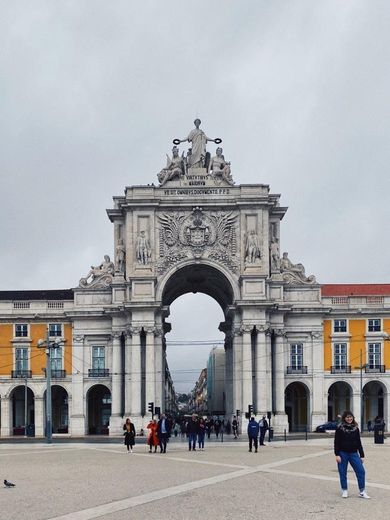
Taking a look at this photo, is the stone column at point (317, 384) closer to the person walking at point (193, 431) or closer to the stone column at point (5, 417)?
the stone column at point (5, 417)

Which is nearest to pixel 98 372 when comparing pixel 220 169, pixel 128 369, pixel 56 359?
pixel 56 359

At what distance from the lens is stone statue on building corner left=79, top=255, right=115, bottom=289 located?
78250mm

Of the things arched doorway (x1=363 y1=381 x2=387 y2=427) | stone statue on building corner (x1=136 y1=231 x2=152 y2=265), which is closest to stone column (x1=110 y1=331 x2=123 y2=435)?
stone statue on building corner (x1=136 y1=231 x2=152 y2=265)

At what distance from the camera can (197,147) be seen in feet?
259

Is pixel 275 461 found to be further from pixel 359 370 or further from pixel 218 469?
pixel 359 370

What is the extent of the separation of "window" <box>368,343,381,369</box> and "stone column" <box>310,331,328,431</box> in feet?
13.8

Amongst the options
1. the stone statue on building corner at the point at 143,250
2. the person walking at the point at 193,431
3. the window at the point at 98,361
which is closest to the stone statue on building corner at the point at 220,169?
the stone statue on building corner at the point at 143,250

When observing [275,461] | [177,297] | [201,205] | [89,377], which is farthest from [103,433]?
[275,461]

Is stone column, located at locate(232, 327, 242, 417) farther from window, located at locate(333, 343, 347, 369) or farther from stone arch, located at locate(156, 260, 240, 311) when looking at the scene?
window, located at locate(333, 343, 347, 369)

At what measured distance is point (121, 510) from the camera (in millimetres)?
18750

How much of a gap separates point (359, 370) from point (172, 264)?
1861 centimetres

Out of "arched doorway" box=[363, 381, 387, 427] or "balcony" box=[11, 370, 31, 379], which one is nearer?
"balcony" box=[11, 370, 31, 379]

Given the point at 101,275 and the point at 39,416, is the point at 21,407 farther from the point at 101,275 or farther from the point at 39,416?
the point at 101,275

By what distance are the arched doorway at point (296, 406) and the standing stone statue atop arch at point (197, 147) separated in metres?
21.6
